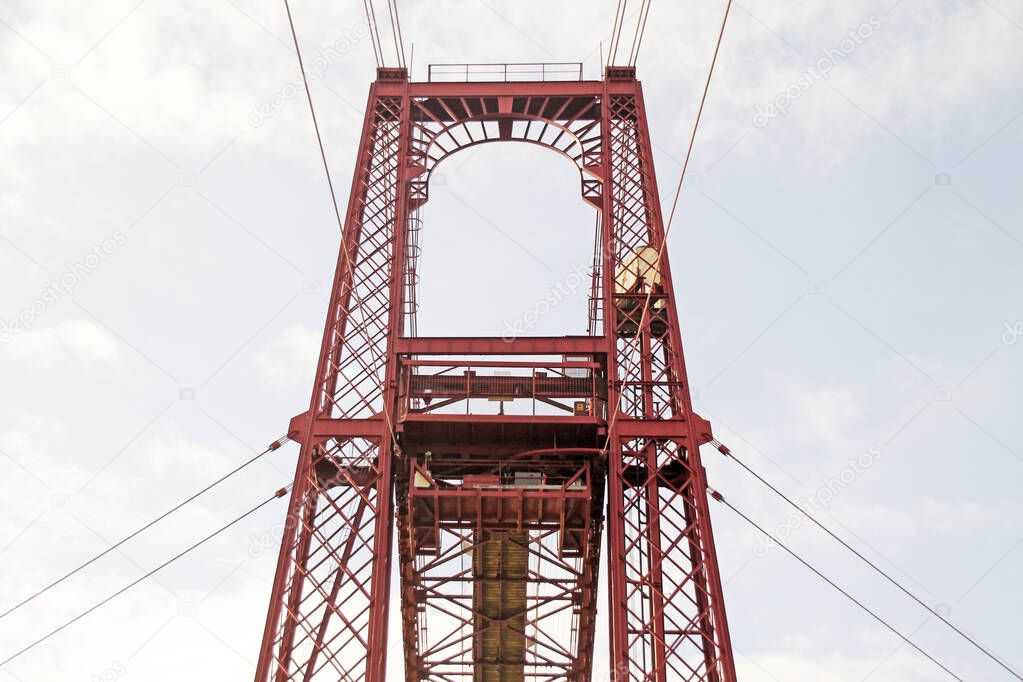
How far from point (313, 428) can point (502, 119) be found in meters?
10.1

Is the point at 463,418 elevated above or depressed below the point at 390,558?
above

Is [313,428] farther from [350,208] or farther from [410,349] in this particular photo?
[350,208]

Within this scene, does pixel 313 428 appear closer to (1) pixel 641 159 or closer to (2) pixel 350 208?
(2) pixel 350 208

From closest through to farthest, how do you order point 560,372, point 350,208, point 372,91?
point 560,372
point 350,208
point 372,91

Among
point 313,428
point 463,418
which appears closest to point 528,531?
point 463,418

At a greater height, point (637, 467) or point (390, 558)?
point (637, 467)

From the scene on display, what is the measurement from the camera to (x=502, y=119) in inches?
1122

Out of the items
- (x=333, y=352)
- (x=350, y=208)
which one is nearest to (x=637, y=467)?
(x=333, y=352)

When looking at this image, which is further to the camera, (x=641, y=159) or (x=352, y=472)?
(x=641, y=159)

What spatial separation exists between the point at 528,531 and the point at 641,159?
912cm

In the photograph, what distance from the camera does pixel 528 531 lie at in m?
26.0

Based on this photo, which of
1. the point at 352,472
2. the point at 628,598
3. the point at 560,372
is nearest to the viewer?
the point at 628,598

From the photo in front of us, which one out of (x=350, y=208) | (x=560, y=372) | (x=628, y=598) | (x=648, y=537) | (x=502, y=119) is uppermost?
(x=502, y=119)

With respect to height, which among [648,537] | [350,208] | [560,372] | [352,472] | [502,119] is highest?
[502,119]
